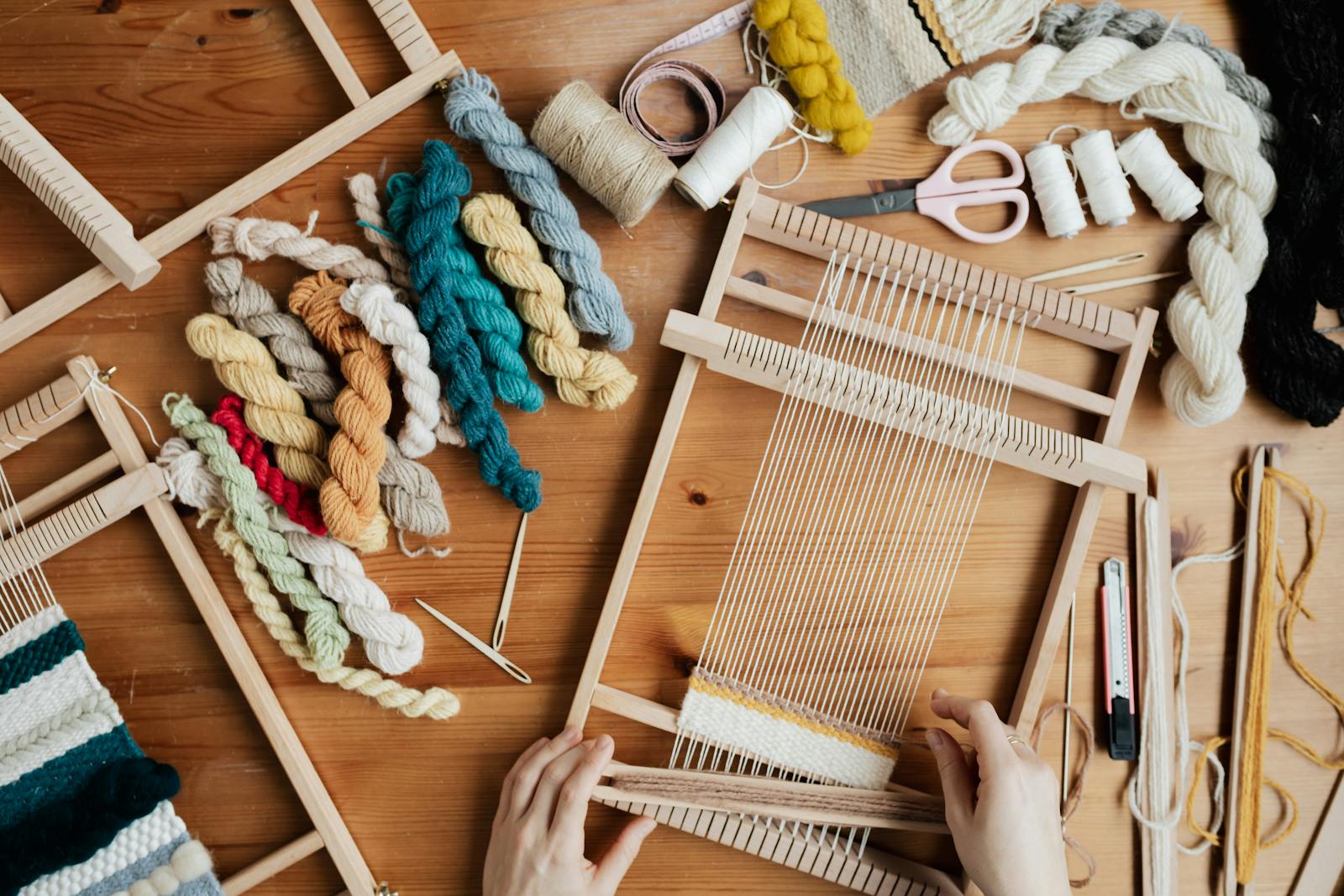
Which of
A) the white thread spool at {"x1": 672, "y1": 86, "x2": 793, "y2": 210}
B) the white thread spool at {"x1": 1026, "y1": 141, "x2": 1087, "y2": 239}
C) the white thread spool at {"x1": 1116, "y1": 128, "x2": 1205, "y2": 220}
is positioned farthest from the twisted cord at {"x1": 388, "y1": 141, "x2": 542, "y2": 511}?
the white thread spool at {"x1": 1116, "y1": 128, "x2": 1205, "y2": 220}

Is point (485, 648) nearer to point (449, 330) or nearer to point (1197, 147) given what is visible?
point (449, 330)

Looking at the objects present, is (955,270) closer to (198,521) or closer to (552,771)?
(552,771)

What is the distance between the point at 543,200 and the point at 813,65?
424 millimetres

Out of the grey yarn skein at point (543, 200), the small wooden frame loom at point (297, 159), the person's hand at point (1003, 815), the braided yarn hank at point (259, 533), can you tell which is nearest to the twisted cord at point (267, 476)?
the braided yarn hank at point (259, 533)

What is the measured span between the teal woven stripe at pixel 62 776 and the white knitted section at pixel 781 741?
0.77 meters

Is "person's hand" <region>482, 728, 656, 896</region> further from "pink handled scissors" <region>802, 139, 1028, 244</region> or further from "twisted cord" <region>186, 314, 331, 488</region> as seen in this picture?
"pink handled scissors" <region>802, 139, 1028, 244</region>

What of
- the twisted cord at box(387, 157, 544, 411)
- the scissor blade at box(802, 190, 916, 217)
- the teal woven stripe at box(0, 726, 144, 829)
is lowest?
the teal woven stripe at box(0, 726, 144, 829)

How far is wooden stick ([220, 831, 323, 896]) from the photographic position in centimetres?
128

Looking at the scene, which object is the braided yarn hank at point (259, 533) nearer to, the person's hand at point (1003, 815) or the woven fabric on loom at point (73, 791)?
the woven fabric on loom at point (73, 791)

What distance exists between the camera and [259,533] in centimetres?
125

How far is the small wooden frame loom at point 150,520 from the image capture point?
1.23 metres

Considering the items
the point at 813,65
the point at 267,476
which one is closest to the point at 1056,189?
the point at 813,65

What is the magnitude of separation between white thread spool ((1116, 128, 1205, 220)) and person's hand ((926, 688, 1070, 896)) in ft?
2.53

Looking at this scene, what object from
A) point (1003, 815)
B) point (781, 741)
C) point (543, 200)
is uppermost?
point (543, 200)
